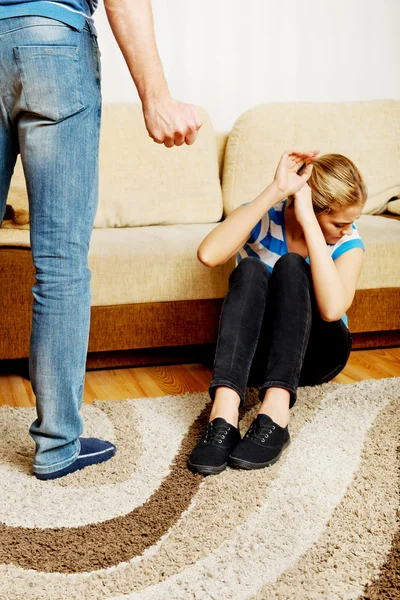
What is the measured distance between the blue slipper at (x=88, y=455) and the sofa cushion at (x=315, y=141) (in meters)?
1.40

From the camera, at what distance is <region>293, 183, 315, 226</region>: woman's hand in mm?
1749

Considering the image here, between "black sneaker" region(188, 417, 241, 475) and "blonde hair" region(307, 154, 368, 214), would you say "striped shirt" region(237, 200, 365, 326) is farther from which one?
"black sneaker" region(188, 417, 241, 475)

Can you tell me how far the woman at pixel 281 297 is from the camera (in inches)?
62.5

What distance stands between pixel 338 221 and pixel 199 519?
2.86ft

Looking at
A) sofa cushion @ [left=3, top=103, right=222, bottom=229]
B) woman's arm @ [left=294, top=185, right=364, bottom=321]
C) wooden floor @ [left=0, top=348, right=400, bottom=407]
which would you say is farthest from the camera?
sofa cushion @ [left=3, top=103, right=222, bottom=229]

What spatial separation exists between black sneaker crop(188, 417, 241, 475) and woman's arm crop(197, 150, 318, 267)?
44 centimetres

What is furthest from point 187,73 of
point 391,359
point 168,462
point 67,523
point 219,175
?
point 67,523

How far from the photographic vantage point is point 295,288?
1.69 metres

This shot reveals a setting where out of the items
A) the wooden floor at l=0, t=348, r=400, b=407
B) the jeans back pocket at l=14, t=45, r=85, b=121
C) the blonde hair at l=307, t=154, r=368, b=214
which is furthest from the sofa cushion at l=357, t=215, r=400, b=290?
the jeans back pocket at l=14, t=45, r=85, b=121

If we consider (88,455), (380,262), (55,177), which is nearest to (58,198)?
(55,177)

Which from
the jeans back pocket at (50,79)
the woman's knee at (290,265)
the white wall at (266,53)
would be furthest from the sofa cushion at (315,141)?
the jeans back pocket at (50,79)

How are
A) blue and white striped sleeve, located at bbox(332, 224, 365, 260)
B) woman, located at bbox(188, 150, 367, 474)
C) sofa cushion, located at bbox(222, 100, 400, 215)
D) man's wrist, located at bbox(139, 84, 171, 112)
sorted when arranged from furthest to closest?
sofa cushion, located at bbox(222, 100, 400, 215)
blue and white striped sleeve, located at bbox(332, 224, 365, 260)
woman, located at bbox(188, 150, 367, 474)
man's wrist, located at bbox(139, 84, 171, 112)

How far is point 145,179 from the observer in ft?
8.61

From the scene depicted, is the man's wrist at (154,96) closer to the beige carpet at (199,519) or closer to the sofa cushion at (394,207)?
the beige carpet at (199,519)
